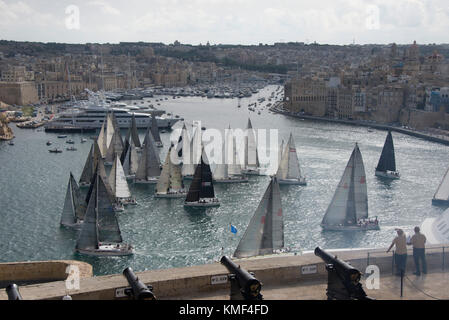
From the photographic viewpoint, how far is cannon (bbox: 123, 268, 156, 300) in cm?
203

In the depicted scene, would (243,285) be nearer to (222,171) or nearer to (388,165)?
(222,171)

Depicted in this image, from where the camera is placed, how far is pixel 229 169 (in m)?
11.6

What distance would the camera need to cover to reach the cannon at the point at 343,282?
7.36 ft

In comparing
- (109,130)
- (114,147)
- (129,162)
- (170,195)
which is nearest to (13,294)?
(170,195)

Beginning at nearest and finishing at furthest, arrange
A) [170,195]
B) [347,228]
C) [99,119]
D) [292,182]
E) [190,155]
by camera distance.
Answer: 1. [347,228]
2. [170,195]
3. [292,182]
4. [190,155]
5. [99,119]

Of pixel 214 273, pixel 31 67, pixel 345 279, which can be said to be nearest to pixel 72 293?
pixel 214 273

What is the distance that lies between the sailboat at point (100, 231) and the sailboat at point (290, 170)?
4.66 m

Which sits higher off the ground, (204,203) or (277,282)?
(277,282)

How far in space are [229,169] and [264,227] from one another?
17.7ft

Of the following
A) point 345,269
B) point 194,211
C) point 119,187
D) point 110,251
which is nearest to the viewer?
point 345,269

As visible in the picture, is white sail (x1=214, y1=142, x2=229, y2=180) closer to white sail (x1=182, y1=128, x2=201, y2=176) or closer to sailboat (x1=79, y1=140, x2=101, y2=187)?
white sail (x1=182, y1=128, x2=201, y2=176)

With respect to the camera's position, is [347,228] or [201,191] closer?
[347,228]

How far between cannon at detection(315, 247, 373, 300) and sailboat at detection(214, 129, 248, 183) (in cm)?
905

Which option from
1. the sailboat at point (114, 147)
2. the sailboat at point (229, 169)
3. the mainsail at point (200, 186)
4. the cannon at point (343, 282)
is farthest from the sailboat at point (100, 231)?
the sailboat at point (114, 147)
